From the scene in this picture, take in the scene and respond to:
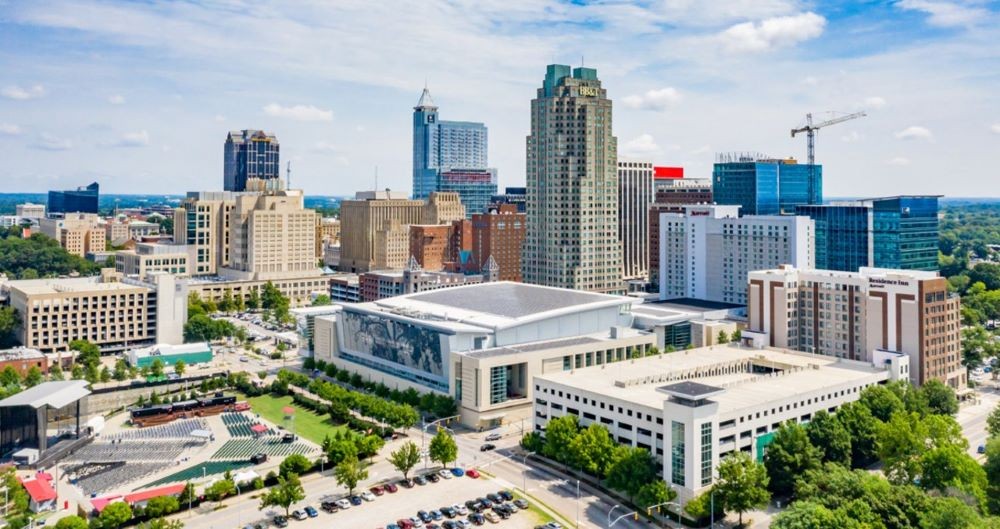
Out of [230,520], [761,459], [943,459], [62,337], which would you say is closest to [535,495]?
[761,459]

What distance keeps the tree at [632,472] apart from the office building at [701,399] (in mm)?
1503

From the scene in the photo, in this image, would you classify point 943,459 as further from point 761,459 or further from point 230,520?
point 230,520

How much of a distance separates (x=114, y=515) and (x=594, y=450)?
1581 inches

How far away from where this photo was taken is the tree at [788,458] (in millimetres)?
71250

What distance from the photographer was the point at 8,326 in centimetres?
13575

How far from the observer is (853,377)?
3465 inches

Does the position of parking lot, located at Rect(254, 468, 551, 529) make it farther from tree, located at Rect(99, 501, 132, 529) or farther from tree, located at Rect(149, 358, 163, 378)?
tree, located at Rect(149, 358, 163, 378)

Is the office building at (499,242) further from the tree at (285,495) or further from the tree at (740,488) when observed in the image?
the tree at (740,488)

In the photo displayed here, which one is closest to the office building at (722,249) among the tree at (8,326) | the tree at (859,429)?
the tree at (859,429)

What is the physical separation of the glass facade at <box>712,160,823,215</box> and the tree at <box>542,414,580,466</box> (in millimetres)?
116942

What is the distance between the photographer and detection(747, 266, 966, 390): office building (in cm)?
9694

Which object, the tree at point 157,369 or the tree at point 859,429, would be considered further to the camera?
the tree at point 157,369

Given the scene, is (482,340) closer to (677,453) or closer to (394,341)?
→ (394,341)

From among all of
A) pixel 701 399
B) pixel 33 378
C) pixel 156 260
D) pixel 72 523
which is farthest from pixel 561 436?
pixel 156 260
